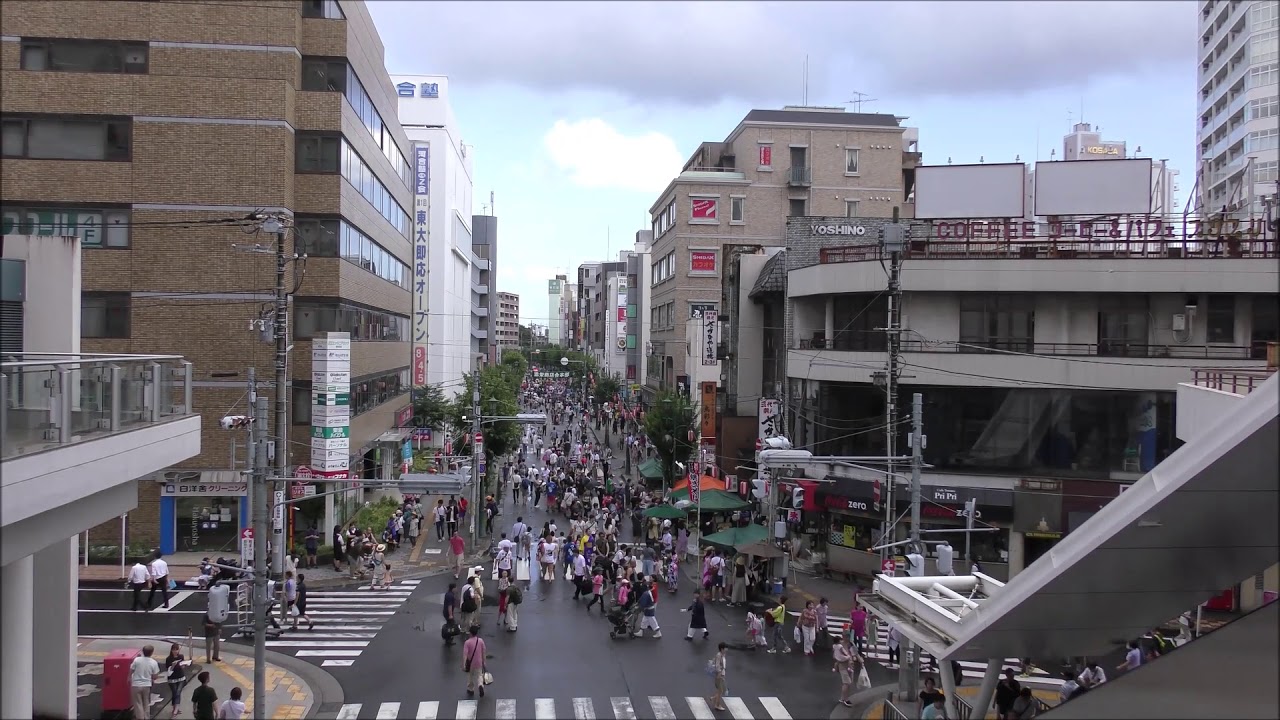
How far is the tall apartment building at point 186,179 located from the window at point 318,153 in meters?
0.05

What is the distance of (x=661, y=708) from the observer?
58.9 ft

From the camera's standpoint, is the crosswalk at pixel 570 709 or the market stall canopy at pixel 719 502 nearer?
the crosswalk at pixel 570 709

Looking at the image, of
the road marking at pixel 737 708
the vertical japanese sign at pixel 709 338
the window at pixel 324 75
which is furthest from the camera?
the vertical japanese sign at pixel 709 338

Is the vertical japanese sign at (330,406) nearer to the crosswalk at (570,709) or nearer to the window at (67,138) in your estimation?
the window at (67,138)

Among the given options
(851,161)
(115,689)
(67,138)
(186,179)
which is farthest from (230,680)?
(851,161)

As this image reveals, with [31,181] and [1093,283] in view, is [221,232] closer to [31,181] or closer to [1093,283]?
[31,181]

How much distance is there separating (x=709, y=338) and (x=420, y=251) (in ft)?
67.4

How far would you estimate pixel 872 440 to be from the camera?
1246 inches

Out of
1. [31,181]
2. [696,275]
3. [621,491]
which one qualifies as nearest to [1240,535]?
[31,181]

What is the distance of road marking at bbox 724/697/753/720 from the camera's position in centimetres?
1766

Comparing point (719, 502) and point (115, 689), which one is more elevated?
point (719, 502)

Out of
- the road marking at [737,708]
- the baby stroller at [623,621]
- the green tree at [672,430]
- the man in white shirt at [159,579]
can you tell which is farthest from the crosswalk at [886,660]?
the green tree at [672,430]

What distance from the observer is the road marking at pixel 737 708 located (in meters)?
17.7

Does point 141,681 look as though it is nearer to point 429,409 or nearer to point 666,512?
point 666,512
